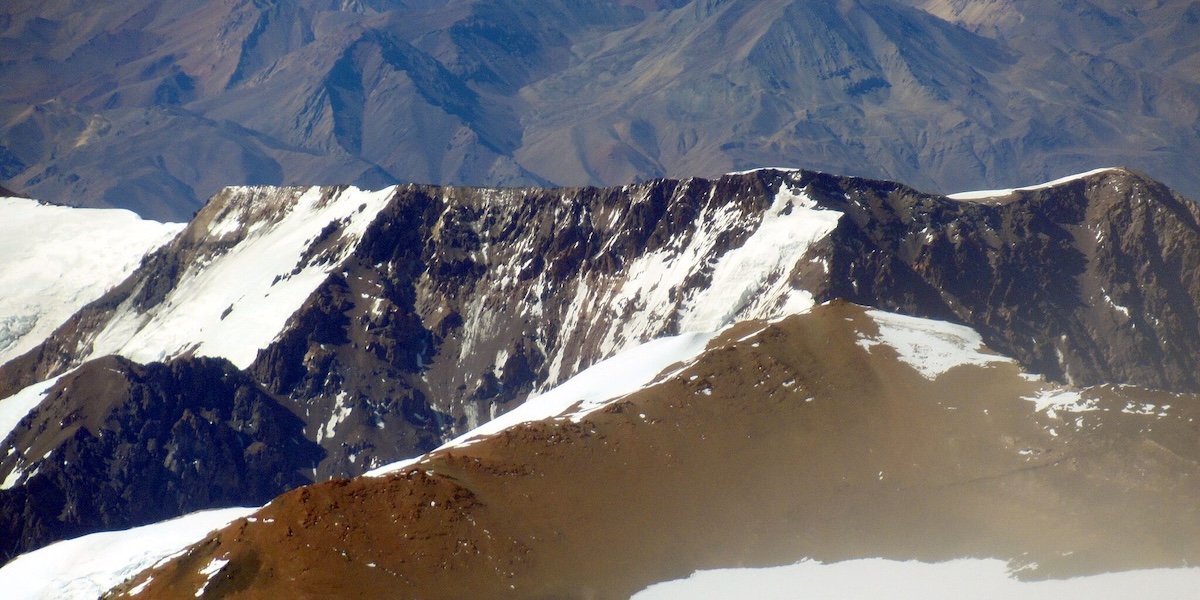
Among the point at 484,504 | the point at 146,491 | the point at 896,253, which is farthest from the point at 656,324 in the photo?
the point at 484,504

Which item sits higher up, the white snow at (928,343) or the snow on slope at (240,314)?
the white snow at (928,343)

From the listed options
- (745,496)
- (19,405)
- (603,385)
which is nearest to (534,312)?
(19,405)

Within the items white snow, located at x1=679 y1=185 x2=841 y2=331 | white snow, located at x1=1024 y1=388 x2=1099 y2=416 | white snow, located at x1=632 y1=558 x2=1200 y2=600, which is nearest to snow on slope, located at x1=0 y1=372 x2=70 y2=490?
white snow, located at x1=679 y1=185 x2=841 y2=331

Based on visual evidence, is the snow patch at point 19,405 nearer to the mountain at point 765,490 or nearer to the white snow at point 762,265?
the white snow at point 762,265

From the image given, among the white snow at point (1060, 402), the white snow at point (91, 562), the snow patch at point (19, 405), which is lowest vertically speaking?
the snow patch at point (19, 405)

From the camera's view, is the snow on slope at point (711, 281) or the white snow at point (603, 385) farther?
the snow on slope at point (711, 281)

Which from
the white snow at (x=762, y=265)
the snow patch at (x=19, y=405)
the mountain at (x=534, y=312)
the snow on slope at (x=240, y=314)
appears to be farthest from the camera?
the snow on slope at (x=240, y=314)

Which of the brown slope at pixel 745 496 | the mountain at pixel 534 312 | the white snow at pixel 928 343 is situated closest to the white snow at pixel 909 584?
the brown slope at pixel 745 496

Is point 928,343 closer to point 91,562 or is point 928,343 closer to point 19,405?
point 91,562
